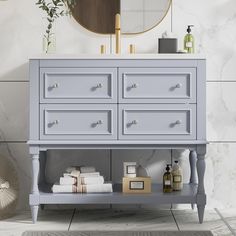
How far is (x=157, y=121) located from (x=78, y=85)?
512 mm

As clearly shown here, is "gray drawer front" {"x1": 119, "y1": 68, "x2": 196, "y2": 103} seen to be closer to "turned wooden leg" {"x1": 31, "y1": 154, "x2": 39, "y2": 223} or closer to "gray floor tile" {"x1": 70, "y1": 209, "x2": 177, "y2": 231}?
"turned wooden leg" {"x1": 31, "y1": 154, "x2": 39, "y2": 223}

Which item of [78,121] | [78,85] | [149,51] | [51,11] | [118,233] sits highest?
[51,11]

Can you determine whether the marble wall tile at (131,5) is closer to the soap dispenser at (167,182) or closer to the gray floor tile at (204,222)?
the soap dispenser at (167,182)

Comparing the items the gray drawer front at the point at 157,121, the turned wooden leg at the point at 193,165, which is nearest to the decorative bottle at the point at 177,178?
the turned wooden leg at the point at 193,165

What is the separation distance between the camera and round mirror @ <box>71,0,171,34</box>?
4312 mm

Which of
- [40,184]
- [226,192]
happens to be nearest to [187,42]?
[226,192]

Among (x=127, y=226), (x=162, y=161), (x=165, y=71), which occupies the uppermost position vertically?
(x=165, y=71)

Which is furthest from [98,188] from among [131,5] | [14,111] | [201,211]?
[131,5]

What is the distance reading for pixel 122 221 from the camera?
4047 mm

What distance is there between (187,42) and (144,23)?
0.33 metres

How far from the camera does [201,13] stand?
14.3 feet

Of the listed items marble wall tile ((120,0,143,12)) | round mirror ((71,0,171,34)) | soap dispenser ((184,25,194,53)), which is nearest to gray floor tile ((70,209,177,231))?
soap dispenser ((184,25,194,53))

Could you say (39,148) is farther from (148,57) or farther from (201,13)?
(201,13)

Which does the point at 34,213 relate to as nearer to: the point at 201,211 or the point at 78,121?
the point at 78,121
